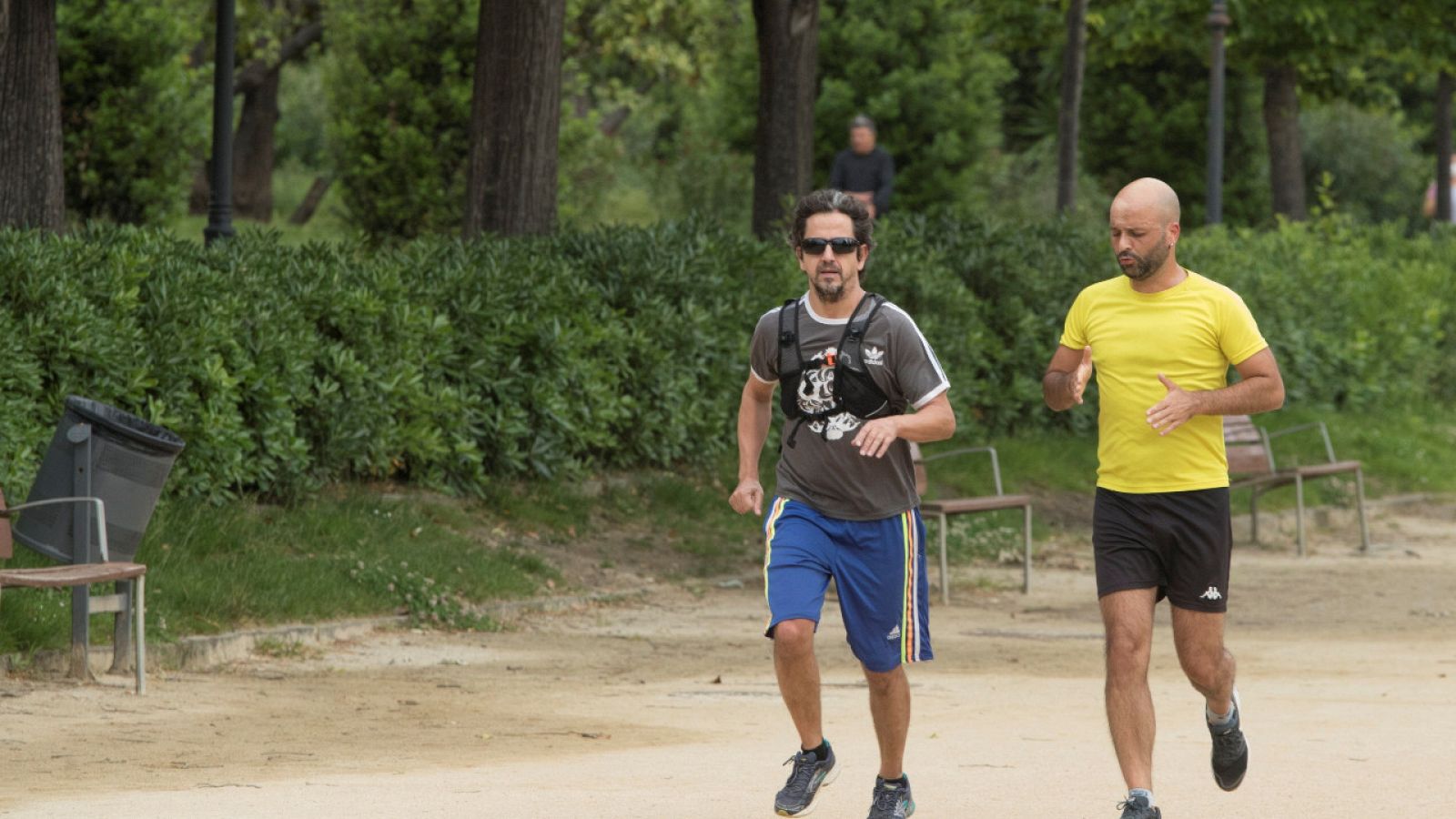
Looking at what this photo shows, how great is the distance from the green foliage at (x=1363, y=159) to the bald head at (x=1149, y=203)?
4014 cm

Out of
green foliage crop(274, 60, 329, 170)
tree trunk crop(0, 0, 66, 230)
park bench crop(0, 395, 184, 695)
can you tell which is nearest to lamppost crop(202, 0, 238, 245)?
tree trunk crop(0, 0, 66, 230)

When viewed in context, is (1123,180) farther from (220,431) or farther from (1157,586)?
(1157,586)

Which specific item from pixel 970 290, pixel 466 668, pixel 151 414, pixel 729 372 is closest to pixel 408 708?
pixel 466 668

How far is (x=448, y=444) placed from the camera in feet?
41.5

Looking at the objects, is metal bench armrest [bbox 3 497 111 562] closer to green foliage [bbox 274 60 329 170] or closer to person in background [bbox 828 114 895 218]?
person in background [bbox 828 114 895 218]

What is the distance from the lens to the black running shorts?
6.47 meters

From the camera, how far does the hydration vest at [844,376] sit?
6.34 m

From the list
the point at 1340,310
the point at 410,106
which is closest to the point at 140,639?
the point at 410,106

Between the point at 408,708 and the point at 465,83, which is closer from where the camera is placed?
the point at 408,708

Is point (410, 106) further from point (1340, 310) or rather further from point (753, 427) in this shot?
point (753, 427)

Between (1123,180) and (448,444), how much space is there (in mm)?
28055

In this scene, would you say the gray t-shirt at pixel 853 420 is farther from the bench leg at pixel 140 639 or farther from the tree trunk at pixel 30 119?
the tree trunk at pixel 30 119

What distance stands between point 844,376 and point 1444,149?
3203 cm

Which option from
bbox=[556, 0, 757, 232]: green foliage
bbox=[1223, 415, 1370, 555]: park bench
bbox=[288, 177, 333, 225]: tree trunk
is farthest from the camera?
bbox=[288, 177, 333, 225]: tree trunk
